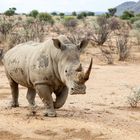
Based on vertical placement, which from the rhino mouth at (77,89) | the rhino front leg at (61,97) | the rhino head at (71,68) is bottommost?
the rhino front leg at (61,97)

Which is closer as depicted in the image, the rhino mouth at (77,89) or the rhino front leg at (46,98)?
the rhino mouth at (77,89)

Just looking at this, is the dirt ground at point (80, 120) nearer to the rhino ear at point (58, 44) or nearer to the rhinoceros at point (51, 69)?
the rhinoceros at point (51, 69)

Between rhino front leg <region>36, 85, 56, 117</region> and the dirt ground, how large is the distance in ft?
0.45

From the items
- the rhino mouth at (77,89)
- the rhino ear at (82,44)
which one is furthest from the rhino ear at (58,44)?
the rhino mouth at (77,89)

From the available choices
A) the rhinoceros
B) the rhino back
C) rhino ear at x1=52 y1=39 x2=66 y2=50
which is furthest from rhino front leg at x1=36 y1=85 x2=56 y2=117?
rhino ear at x1=52 y1=39 x2=66 y2=50

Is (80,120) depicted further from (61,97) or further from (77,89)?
(77,89)

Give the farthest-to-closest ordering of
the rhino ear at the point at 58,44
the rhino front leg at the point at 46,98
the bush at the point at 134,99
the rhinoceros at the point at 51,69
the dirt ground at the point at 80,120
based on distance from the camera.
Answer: the bush at the point at 134,99 → the rhino front leg at the point at 46,98 → the rhino ear at the point at 58,44 → the rhinoceros at the point at 51,69 → the dirt ground at the point at 80,120

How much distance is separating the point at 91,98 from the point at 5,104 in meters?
2.45

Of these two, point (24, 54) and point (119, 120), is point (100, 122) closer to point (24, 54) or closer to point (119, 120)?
point (119, 120)

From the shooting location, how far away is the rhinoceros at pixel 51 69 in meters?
7.79

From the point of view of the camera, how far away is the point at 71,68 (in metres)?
7.87

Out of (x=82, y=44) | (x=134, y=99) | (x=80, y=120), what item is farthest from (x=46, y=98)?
(x=134, y=99)

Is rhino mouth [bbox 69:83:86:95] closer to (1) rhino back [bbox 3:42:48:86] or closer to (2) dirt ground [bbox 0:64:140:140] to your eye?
(2) dirt ground [bbox 0:64:140:140]

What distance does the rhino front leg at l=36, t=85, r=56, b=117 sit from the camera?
27.8ft
